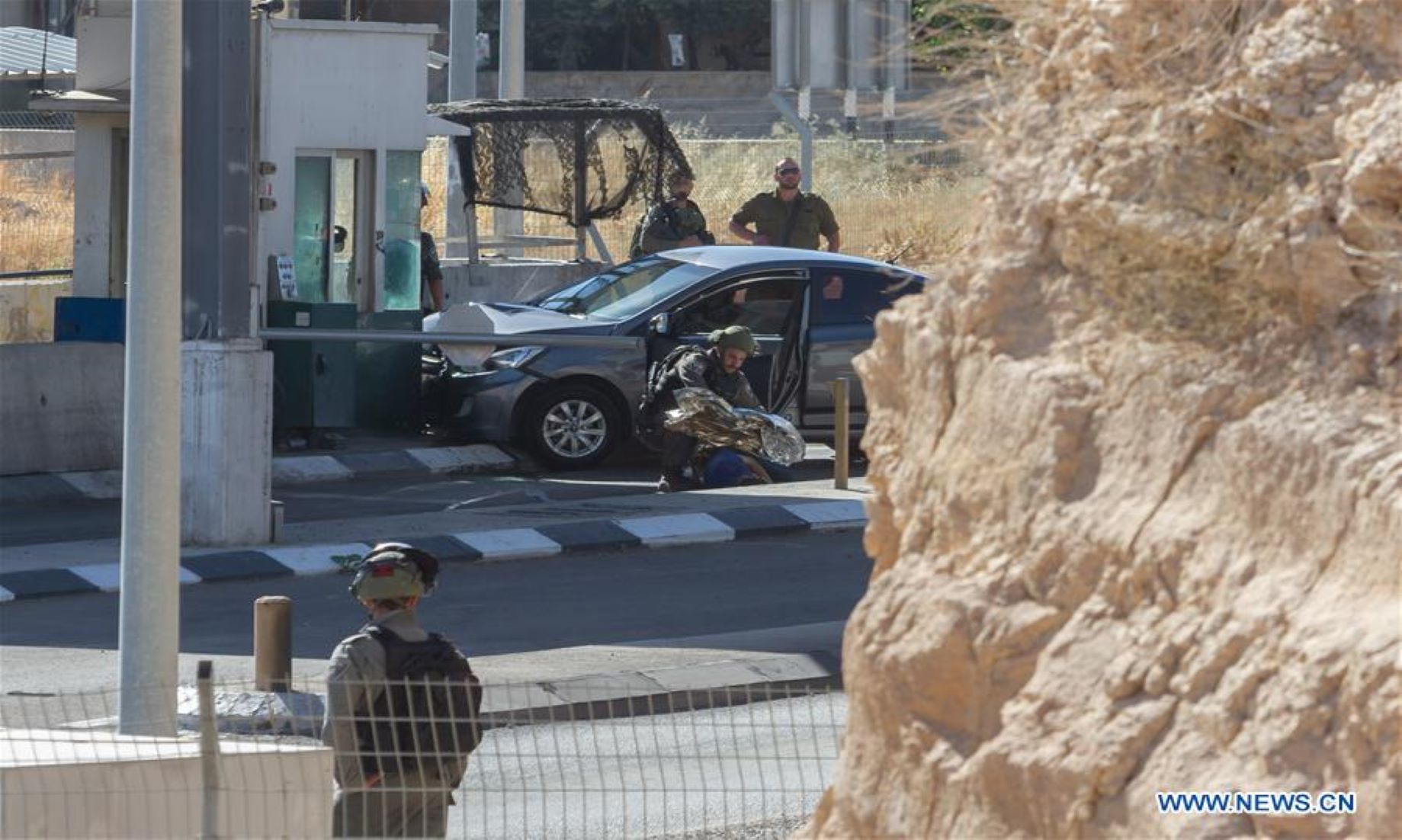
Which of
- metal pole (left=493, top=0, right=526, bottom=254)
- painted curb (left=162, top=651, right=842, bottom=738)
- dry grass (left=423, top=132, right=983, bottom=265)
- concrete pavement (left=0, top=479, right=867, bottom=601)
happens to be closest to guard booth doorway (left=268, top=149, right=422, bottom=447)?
concrete pavement (left=0, top=479, right=867, bottom=601)

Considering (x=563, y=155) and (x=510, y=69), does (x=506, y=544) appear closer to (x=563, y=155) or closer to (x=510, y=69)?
(x=563, y=155)

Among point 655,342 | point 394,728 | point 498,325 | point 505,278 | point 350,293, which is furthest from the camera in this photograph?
point 505,278

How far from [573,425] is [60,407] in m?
3.73

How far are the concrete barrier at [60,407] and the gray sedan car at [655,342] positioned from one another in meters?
2.71

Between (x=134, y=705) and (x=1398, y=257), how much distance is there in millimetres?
4963

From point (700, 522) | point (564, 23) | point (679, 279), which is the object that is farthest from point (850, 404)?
point (564, 23)

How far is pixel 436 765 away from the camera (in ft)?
19.3

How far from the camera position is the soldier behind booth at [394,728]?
5.84 meters

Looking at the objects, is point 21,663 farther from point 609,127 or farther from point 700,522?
point 609,127

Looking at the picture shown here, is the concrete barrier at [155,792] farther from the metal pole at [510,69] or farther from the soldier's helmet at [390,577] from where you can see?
the metal pole at [510,69]

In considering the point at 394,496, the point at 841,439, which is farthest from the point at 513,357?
the point at 841,439

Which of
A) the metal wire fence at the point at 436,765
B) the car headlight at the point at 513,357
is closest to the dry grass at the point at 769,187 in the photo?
the car headlight at the point at 513,357

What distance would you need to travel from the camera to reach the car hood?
16.8m

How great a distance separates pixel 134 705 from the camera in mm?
7543
